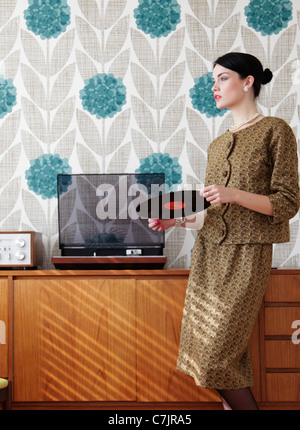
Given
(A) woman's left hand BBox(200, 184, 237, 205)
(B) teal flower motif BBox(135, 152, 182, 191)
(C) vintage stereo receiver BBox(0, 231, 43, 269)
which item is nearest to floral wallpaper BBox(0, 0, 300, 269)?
(B) teal flower motif BBox(135, 152, 182, 191)

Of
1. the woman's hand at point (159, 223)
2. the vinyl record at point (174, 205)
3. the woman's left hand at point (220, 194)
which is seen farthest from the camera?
the woman's hand at point (159, 223)

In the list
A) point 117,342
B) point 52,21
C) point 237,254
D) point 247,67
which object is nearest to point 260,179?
point 237,254

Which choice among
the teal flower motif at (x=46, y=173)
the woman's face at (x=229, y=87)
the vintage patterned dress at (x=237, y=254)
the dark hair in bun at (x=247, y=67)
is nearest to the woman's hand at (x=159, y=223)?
the vintage patterned dress at (x=237, y=254)

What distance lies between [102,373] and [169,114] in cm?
140

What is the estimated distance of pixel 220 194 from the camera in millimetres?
1628

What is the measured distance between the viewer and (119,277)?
2.07m

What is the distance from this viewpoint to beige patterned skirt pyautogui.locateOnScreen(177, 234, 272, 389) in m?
1.65

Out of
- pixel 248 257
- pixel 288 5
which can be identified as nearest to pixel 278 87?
pixel 288 5

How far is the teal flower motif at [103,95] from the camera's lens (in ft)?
8.38

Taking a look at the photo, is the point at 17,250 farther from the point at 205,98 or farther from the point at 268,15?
the point at 268,15

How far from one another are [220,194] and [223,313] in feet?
1.43

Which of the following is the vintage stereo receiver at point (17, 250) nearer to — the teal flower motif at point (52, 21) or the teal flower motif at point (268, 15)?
the teal flower motif at point (52, 21)

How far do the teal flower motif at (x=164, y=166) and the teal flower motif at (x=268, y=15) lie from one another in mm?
871

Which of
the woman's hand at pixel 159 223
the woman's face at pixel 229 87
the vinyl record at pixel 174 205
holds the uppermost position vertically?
the woman's face at pixel 229 87
